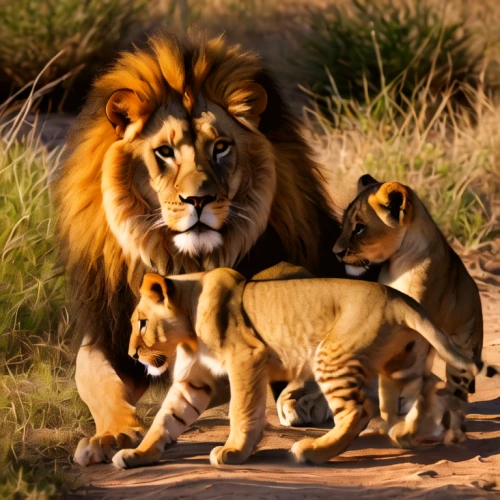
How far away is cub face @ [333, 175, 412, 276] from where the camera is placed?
4957 millimetres

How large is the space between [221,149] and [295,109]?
6231 millimetres

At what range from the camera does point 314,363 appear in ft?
14.6

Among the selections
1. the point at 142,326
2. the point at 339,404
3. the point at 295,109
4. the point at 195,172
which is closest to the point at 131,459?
the point at 142,326

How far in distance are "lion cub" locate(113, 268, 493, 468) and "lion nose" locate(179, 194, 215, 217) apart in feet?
0.80

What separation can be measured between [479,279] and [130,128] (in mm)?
3014

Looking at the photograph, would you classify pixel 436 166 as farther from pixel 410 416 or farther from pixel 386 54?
pixel 410 416

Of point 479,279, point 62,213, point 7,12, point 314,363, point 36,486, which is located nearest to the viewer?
point 36,486

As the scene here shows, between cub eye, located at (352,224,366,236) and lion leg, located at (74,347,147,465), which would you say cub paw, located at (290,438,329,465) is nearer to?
lion leg, located at (74,347,147,465)

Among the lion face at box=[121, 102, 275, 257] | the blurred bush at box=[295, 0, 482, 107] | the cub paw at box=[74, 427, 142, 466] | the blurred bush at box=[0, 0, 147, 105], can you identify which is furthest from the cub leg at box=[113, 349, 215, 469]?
the blurred bush at box=[0, 0, 147, 105]

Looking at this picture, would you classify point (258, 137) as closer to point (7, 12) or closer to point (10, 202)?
point (10, 202)

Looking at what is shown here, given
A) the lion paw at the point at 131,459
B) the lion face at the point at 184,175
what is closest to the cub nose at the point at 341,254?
the lion face at the point at 184,175

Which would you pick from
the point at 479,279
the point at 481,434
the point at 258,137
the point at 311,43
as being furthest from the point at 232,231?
the point at 311,43

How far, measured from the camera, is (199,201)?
4664 millimetres

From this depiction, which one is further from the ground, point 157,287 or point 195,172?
point 195,172
